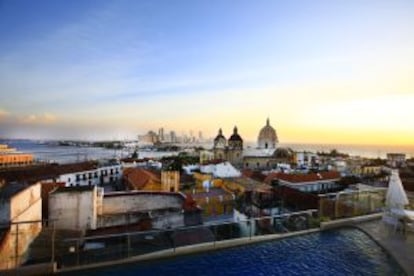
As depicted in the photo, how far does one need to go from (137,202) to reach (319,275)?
38.1ft

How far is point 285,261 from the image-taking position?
Answer: 8820 mm

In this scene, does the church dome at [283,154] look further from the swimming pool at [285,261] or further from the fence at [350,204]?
the swimming pool at [285,261]

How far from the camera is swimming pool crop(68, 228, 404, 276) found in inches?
323

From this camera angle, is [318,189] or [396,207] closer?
[396,207]

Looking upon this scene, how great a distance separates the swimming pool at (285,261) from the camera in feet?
26.9

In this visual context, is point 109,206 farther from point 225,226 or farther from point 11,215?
point 225,226

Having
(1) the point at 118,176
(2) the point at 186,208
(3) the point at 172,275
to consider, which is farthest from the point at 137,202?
(1) the point at 118,176

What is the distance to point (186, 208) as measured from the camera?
15914 millimetres

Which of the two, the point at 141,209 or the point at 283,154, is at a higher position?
the point at 283,154

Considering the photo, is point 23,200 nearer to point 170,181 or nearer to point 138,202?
point 138,202

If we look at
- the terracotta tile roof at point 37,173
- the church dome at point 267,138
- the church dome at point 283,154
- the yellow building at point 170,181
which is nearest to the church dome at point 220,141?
the church dome at point 283,154

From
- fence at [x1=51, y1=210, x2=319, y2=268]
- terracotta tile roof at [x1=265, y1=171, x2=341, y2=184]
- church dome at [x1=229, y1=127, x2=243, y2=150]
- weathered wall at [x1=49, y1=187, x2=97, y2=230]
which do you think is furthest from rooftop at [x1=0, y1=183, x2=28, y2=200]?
church dome at [x1=229, y1=127, x2=243, y2=150]

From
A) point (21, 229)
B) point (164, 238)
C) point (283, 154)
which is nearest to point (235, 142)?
point (283, 154)

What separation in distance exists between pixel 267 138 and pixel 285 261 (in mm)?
66705
